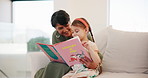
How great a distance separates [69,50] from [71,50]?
0.05 ft

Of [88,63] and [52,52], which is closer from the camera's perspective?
[88,63]

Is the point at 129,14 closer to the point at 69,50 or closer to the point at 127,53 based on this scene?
the point at 127,53

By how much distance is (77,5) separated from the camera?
11.8 feet

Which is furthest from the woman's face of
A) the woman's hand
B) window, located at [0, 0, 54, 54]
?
window, located at [0, 0, 54, 54]

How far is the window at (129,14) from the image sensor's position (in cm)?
348

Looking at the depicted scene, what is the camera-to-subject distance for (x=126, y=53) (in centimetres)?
194

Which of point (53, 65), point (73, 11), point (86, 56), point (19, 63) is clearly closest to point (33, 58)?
point (53, 65)

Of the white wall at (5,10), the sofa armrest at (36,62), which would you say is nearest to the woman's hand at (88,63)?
the sofa armrest at (36,62)

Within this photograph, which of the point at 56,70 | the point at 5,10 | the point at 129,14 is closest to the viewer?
the point at 56,70

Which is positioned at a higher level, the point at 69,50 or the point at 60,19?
the point at 60,19

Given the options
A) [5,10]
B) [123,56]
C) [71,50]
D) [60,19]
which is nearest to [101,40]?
[123,56]

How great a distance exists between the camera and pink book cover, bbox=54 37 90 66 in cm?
163

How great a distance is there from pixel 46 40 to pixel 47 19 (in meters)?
0.45

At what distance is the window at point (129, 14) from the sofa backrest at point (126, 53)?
1.50 meters
